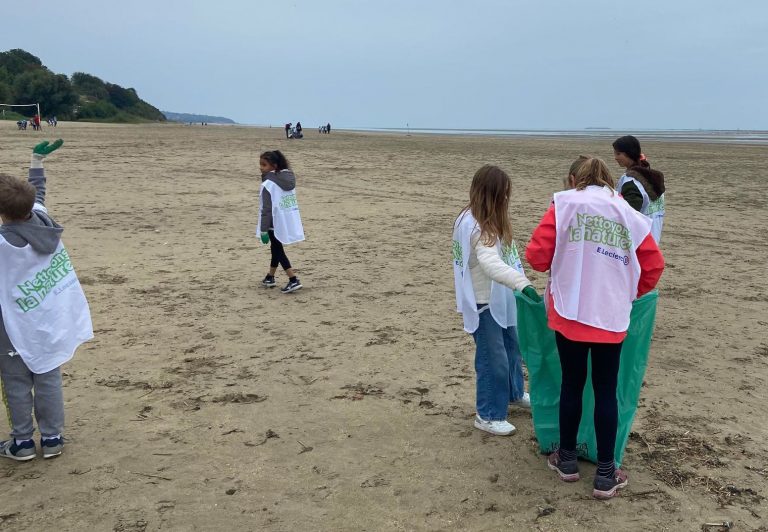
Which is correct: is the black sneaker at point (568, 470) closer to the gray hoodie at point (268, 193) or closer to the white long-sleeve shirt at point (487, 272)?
the white long-sleeve shirt at point (487, 272)

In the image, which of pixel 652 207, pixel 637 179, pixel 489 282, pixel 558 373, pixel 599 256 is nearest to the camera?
pixel 599 256

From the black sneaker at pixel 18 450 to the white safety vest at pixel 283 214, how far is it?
375 cm

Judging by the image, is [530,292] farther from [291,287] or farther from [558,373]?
[291,287]

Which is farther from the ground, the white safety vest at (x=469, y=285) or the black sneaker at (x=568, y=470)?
the white safety vest at (x=469, y=285)

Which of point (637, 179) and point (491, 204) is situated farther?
point (637, 179)

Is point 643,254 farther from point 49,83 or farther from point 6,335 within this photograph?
point 49,83

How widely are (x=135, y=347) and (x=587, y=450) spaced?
3764 mm

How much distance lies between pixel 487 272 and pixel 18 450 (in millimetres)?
2864

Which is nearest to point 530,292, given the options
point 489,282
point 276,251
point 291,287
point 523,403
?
point 489,282

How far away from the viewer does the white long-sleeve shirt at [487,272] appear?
10.9 ft

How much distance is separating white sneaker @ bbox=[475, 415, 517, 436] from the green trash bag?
291 millimetres

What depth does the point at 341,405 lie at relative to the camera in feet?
14.2

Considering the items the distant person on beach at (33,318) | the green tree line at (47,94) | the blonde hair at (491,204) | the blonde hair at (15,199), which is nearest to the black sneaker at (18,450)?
the distant person on beach at (33,318)

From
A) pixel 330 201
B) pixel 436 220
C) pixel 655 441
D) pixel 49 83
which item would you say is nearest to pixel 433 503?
pixel 655 441
